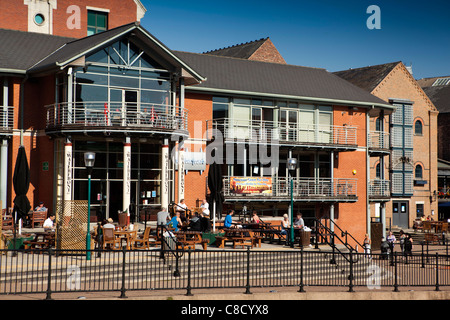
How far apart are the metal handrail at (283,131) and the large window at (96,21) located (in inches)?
446

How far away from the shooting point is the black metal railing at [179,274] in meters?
15.0

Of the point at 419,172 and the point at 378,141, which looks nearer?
the point at 378,141

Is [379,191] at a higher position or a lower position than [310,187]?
lower

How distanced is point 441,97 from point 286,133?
2814cm

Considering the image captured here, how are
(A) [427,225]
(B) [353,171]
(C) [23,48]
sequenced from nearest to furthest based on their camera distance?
(C) [23,48] → (B) [353,171] → (A) [427,225]

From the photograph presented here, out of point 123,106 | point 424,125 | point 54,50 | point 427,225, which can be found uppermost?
point 54,50

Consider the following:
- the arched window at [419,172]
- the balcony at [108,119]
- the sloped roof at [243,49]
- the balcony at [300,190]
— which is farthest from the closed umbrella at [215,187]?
the arched window at [419,172]

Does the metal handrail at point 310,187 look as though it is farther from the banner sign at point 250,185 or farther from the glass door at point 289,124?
the glass door at point 289,124

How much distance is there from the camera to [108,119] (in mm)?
26141

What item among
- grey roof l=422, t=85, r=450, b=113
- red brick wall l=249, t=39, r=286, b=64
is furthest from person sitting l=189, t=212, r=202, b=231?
grey roof l=422, t=85, r=450, b=113

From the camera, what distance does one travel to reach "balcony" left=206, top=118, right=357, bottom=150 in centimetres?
A: 3250

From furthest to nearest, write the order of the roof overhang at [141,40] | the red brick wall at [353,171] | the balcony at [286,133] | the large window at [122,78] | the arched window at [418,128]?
the arched window at [418,128]
the red brick wall at [353,171]
the balcony at [286,133]
the large window at [122,78]
the roof overhang at [141,40]

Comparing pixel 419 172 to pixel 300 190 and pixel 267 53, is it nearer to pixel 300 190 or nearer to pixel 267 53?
pixel 267 53

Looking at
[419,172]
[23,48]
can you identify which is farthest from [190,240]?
[419,172]
